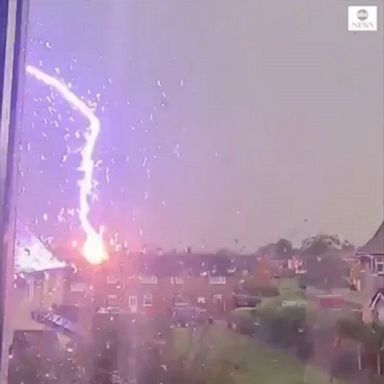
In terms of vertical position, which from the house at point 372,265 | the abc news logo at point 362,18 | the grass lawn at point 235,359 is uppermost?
the abc news logo at point 362,18

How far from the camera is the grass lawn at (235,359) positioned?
1015 mm

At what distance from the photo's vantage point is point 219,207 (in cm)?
106

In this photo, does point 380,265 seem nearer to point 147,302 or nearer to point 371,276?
point 371,276

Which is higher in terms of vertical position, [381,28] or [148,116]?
[381,28]

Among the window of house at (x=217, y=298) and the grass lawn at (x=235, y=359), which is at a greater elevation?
the window of house at (x=217, y=298)

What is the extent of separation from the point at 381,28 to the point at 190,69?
0.32 metres

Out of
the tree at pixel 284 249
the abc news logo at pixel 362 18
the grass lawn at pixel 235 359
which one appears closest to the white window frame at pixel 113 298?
the grass lawn at pixel 235 359

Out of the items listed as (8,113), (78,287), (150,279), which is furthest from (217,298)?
(8,113)

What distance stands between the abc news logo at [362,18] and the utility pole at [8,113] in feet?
1.75

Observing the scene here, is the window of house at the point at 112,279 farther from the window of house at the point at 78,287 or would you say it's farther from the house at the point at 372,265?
the house at the point at 372,265

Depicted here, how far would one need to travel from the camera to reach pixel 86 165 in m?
1.05

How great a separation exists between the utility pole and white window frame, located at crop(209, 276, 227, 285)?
0.31 meters

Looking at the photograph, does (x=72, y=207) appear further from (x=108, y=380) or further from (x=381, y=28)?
(x=381, y=28)

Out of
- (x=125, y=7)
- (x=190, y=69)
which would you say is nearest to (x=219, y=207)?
(x=190, y=69)
